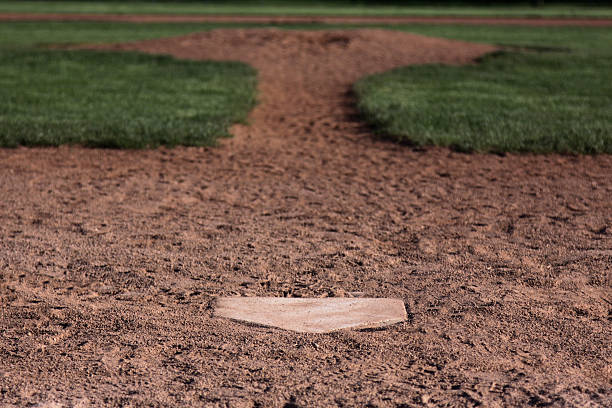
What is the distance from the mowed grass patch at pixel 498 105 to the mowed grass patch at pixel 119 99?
2.29 meters

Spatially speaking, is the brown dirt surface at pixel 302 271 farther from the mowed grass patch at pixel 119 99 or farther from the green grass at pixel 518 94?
Answer: the green grass at pixel 518 94

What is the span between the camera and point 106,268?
415 cm

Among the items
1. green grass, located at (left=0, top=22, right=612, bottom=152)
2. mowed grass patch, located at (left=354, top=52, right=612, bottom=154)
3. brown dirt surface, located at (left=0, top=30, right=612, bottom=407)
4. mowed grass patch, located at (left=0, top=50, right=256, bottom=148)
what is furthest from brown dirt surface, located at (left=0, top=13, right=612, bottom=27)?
brown dirt surface, located at (left=0, top=30, right=612, bottom=407)

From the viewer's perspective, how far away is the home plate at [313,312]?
3400mm

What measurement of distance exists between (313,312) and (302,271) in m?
0.61

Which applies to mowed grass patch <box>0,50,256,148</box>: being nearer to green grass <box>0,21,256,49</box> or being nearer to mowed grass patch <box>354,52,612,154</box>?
mowed grass patch <box>354,52,612,154</box>

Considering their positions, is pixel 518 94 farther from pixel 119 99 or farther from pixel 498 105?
pixel 119 99

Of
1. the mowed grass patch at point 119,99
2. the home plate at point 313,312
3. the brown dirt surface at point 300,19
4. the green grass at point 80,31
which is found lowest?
the home plate at point 313,312

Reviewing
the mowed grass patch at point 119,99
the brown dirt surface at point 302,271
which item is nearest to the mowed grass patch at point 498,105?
the brown dirt surface at point 302,271

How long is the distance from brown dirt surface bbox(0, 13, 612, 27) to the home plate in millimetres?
26308

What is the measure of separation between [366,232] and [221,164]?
2432 mm

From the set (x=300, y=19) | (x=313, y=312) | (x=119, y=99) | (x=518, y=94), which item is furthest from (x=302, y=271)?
(x=300, y=19)

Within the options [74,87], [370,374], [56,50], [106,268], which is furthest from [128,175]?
[56,50]

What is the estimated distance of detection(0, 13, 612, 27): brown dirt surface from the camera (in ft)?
96.9
